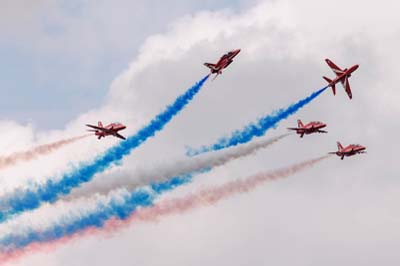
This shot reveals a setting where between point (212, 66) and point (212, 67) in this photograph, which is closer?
point (212, 67)

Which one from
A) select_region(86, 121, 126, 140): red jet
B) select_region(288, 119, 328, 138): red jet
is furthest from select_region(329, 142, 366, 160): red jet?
select_region(86, 121, 126, 140): red jet

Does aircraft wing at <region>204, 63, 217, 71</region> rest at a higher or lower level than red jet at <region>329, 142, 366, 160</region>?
higher

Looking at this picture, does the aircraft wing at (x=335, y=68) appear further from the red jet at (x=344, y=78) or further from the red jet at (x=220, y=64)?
the red jet at (x=220, y=64)

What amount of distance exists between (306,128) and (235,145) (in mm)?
16355

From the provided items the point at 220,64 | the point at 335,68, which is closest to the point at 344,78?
the point at 335,68

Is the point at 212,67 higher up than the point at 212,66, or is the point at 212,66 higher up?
the point at 212,66

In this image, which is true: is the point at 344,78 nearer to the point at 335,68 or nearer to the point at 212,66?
the point at 335,68

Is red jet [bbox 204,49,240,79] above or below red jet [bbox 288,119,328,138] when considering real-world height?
above

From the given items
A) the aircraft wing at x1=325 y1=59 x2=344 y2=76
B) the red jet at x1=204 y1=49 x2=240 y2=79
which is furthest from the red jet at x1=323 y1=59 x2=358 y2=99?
the red jet at x1=204 y1=49 x2=240 y2=79

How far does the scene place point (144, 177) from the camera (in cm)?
16975

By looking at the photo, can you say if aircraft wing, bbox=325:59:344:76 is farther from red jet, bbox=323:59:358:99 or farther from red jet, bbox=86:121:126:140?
red jet, bbox=86:121:126:140

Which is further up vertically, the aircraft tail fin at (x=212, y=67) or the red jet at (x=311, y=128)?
the aircraft tail fin at (x=212, y=67)

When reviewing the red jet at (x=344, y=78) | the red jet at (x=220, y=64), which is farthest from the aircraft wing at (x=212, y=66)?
the red jet at (x=344, y=78)

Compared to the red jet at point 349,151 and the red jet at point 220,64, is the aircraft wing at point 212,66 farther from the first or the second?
the red jet at point 349,151
